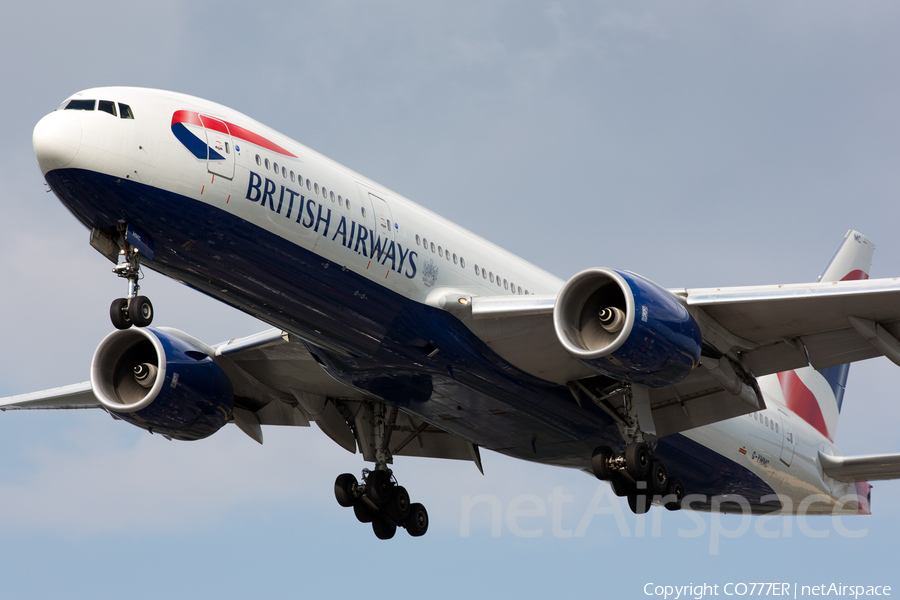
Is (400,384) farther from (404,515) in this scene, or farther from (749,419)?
(749,419)

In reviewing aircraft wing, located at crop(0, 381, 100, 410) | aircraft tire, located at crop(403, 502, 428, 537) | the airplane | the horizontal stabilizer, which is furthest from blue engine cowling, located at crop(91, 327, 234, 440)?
the horizontal stabilizer

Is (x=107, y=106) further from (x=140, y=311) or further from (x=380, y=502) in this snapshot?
(x=380, y=502)

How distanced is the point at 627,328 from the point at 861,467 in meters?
11.6

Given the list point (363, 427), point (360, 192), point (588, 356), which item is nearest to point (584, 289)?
point (588, 356)

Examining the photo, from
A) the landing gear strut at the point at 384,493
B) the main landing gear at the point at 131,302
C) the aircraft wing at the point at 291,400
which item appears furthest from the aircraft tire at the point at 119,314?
the landing gear strut at the point at 384,493

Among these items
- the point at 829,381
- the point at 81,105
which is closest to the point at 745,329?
the point at 829,381

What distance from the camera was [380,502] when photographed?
26.9m

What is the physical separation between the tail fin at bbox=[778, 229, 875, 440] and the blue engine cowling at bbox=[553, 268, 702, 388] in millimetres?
11060

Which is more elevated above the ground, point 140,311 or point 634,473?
point 140,311

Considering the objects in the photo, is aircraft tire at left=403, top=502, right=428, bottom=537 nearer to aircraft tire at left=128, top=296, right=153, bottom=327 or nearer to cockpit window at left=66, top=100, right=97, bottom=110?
aircraft tire at left=128, top=296, right=153, bottom=327

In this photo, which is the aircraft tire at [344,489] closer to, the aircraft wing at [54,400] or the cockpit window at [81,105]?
the aircraft wing at [54,400]

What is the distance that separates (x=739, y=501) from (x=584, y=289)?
10.9 metres

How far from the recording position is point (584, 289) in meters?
21.0

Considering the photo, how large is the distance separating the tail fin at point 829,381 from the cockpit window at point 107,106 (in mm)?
19464
